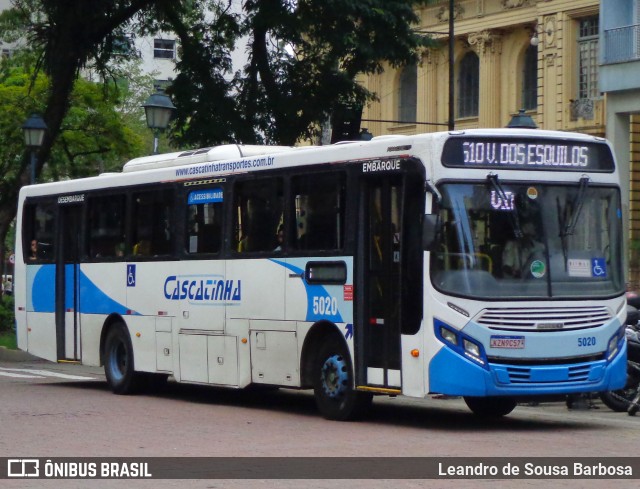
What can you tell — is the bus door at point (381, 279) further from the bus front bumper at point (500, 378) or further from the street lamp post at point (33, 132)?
the street lamp post at point (33, 132)

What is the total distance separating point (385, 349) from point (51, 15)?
16.7 metres

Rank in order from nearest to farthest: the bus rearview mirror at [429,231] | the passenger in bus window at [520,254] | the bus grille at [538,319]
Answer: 1. the bus rearview mirror at [429,231]
2. the bus grille at [538,319]
3. the passenger in bus window at [520,254]

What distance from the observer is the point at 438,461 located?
11.8 m

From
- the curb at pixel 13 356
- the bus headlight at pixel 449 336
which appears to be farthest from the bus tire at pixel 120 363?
the curb at pixel 13 356

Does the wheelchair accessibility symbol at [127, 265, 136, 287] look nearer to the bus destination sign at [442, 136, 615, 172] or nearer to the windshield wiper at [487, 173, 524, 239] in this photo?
the bus destination sign at [442, 136, 615, 172]

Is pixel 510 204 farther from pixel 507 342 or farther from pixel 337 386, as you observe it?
pixel 337 386

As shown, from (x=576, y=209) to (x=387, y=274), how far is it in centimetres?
207

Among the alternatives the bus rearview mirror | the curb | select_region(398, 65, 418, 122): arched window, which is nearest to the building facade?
the curb

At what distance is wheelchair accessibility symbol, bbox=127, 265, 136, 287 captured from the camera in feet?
65.5

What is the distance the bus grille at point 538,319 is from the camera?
14.2m

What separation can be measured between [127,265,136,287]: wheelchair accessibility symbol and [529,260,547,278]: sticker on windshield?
724cm

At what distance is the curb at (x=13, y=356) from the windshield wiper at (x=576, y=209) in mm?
17623

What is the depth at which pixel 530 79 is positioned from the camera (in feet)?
140

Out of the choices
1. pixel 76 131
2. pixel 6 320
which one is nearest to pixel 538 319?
pixel 6 320
